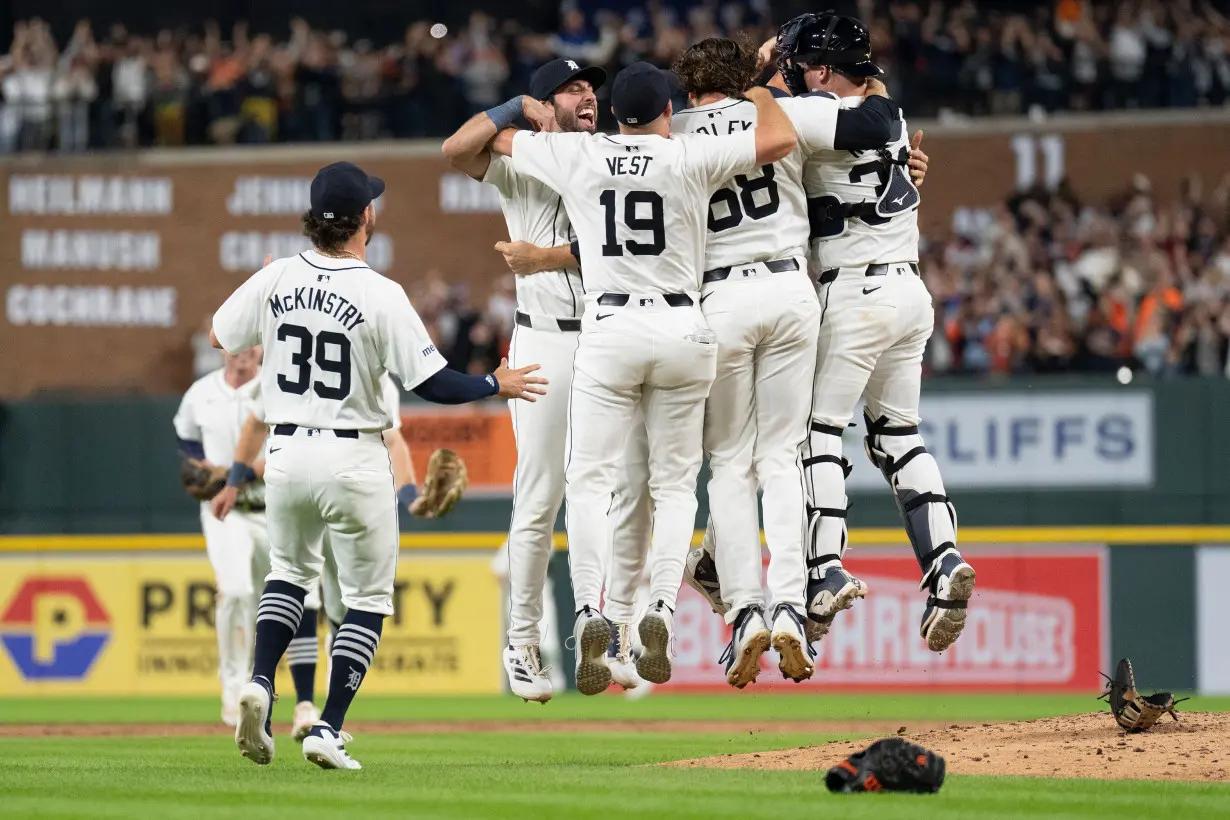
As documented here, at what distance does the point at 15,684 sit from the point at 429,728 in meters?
6.67

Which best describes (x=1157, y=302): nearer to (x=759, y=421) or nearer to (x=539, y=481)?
(x=759, y=421)

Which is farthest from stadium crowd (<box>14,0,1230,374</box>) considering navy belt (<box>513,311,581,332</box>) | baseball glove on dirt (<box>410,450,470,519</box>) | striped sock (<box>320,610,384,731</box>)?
striped sock (<box>320,610,384,731</box>)

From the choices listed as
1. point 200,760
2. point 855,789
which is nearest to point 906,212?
point 855,789

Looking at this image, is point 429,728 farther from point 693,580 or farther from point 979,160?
point 979,160

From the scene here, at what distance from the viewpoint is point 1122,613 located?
17.9 m

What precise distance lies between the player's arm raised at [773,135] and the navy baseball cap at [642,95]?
44cm

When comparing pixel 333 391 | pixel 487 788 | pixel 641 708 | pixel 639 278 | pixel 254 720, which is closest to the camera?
pixel 487 788

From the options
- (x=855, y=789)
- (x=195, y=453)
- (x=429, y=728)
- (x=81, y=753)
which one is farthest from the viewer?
(x=429, y=728)

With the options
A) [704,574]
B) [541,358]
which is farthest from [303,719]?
[541,358]

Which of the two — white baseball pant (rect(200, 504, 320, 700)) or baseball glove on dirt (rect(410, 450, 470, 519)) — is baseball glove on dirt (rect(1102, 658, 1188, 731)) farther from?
white baseball pant (rect(200, 504, 320, 700))

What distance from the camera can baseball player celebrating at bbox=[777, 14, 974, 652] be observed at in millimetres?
8820

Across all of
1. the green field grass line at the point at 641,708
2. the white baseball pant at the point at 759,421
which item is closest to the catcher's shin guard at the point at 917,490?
the white baseball pant at the point at 759,421

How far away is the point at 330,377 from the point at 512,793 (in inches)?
78.8

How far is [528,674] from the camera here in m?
8.81
